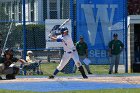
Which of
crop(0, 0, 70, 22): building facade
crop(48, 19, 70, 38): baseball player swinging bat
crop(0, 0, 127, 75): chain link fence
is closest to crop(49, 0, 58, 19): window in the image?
crop(0, 0, 70, 22): building facade

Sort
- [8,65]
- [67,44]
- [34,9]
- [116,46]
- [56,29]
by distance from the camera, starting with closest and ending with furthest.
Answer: [8,65] < [67,44] < [116,46] < [56,29] < [34,9]

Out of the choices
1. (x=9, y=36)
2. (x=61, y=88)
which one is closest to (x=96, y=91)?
(x=61, y=88)

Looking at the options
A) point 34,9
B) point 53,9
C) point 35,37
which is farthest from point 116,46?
point 34,9

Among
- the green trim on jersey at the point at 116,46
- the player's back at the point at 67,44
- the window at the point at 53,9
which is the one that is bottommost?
the green trim on jersey at the point at 116,46

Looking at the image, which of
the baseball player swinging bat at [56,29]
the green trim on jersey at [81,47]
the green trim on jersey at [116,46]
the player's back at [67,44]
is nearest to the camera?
the player's back at [67,44]

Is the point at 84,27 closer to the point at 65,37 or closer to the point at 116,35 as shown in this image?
the point at 116,35

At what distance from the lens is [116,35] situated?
24.1m

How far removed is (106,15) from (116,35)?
1.56 m

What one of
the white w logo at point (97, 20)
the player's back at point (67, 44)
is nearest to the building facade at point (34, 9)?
the white w logo at point (97, 20)

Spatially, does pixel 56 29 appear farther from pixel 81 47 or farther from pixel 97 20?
pixel 97 20

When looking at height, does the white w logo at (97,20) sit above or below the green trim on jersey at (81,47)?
above

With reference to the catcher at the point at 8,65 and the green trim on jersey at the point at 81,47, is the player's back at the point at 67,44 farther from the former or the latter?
the green trim on jersey at the point at 81,47

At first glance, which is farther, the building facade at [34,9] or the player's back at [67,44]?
the building facade at [34,9]

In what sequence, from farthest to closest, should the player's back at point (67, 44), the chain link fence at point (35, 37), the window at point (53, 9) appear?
the window at point (53, 9), the chain link fence at point (35, 37), the player's back at point (67, 44)
